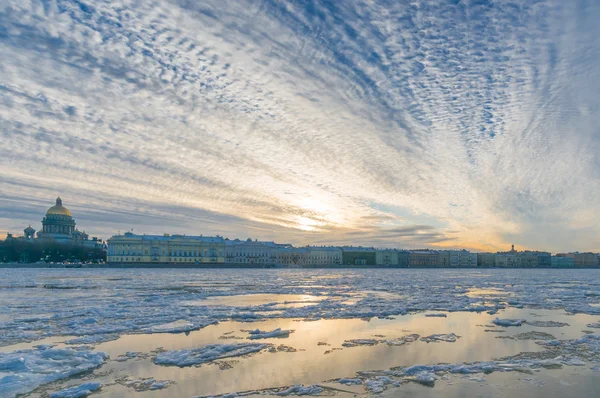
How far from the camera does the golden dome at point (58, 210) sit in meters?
140

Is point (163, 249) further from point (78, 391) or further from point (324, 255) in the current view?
point (78, 391)

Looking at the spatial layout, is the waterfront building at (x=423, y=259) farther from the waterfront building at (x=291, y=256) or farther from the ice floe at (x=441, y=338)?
the ice floe at (x=441, y=338)

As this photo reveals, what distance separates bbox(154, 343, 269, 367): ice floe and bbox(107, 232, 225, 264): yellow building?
116 metres

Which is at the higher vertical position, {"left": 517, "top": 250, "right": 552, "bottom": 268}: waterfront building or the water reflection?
{"left": 517, "top": 250, "right": 552, "bottom": 268}: waterfront building

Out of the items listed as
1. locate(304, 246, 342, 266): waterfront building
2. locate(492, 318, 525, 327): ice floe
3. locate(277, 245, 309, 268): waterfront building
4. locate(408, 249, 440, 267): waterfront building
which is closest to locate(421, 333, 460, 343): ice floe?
locate(492, 318, 525, 327): ice floe

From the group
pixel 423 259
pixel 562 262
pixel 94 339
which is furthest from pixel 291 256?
pixel 94 339

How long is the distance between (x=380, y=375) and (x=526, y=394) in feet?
7.80

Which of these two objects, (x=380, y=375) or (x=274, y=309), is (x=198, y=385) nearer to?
(x=380, y=375)

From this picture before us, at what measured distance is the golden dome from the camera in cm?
14025

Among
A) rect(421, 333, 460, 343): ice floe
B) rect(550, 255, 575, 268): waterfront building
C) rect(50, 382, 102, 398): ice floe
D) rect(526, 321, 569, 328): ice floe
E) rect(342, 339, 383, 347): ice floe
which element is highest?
rect(550, 255, 575, 268): waterfront building

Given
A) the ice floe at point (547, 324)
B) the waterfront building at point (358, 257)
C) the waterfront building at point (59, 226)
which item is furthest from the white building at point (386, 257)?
the ice floe at point (547, 324)

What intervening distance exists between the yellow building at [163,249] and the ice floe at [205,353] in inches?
4554

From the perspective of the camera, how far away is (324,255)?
15300 centimetres

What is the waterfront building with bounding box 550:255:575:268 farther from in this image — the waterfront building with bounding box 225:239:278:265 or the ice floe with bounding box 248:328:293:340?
the ice floe with bounding box 248:328:293:340
